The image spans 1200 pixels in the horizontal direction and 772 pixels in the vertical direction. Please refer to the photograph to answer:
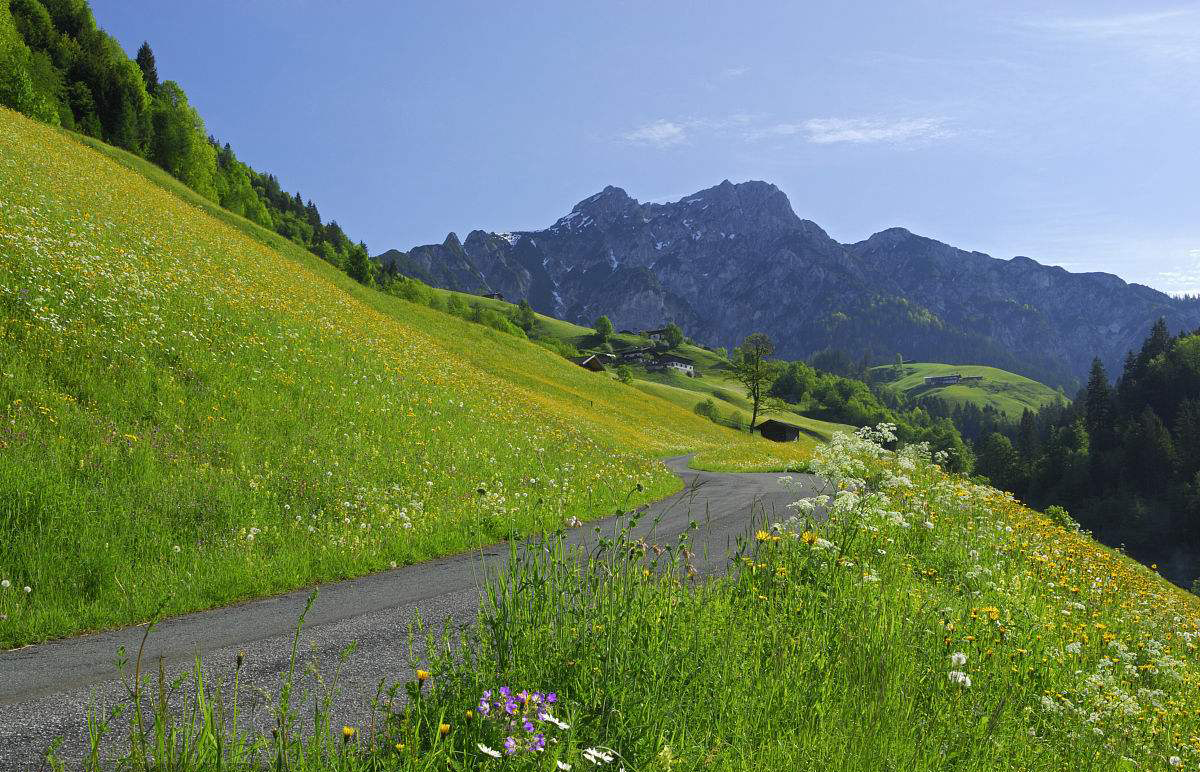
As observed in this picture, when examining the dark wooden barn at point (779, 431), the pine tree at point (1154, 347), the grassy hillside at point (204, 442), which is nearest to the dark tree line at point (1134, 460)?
the pine tree at point (1154, 347)

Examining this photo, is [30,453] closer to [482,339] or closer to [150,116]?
[482,339]

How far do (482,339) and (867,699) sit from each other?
6417 centimetres

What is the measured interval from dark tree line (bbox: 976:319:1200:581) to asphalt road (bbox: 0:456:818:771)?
13138 cm

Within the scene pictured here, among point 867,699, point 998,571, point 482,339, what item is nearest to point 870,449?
point 998,571

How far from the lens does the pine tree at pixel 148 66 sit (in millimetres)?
99125

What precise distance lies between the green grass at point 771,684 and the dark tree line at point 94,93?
73253 mm

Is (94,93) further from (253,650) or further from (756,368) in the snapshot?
(253,650)

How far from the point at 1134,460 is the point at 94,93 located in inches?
7211

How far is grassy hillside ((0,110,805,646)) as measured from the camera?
8.82m

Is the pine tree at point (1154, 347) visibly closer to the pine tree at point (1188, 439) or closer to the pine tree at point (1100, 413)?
the pine tree at point (1100, 413)

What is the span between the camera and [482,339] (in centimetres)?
6706

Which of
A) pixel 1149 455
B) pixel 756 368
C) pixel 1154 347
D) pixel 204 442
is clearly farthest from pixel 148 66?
pixel 1154 347

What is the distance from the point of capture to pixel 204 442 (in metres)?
12.5

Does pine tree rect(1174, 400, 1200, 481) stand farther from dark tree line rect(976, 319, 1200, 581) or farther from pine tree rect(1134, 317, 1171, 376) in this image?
pine tree rect(1134, 317, 1171, 376)
